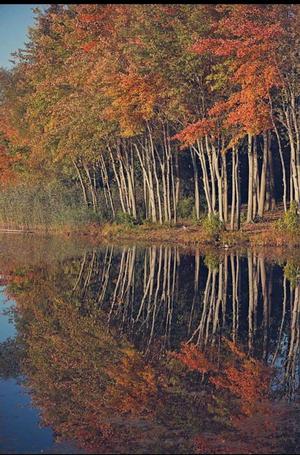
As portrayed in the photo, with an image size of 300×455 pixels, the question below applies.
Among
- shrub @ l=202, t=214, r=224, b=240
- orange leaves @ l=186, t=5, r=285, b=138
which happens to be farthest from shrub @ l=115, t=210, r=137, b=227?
orange leaves @ l=186, t=5, r=285, b=138

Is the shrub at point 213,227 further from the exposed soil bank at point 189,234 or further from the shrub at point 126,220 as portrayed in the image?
the shrub at point 126,220

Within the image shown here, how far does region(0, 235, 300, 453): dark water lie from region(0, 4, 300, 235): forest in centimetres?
951

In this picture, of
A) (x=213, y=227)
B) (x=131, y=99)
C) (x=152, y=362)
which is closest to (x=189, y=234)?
(x=213, y=227)

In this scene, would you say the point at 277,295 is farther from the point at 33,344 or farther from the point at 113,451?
the point at 113,451

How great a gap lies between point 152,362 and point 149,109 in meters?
19.6

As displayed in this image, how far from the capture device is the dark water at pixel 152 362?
6.86 meters

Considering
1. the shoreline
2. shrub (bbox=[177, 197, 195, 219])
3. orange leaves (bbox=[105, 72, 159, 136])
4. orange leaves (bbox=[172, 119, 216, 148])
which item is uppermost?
orange leaves (bbox=[105, 72, 159, 136])

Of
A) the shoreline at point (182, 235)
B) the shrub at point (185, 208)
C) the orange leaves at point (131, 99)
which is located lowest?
the shoreline at point (182, 235)

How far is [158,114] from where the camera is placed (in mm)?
30172

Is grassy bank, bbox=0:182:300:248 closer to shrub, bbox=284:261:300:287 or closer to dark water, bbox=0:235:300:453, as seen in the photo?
shrub, bbox=284:261:300:287

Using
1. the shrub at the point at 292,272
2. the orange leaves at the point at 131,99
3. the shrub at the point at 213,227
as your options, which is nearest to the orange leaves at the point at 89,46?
the orange leaves at the point at 131,99

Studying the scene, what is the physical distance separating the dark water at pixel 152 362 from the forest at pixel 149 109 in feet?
31.2

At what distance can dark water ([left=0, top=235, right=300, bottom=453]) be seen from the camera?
6.86 m

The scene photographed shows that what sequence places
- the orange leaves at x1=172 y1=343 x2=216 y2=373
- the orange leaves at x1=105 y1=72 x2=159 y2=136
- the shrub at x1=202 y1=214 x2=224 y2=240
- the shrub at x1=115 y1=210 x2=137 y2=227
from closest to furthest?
the orange leaves at x1=172 y1=343 x2=216 y2=373 < the orange leaves at x1=105 y1=72 x2=159 y2=136 < the shrub at x1=202 y1=214 x2=224 y2=240 < the shrub at x1=115 y1=210 x2=137 y2=227
